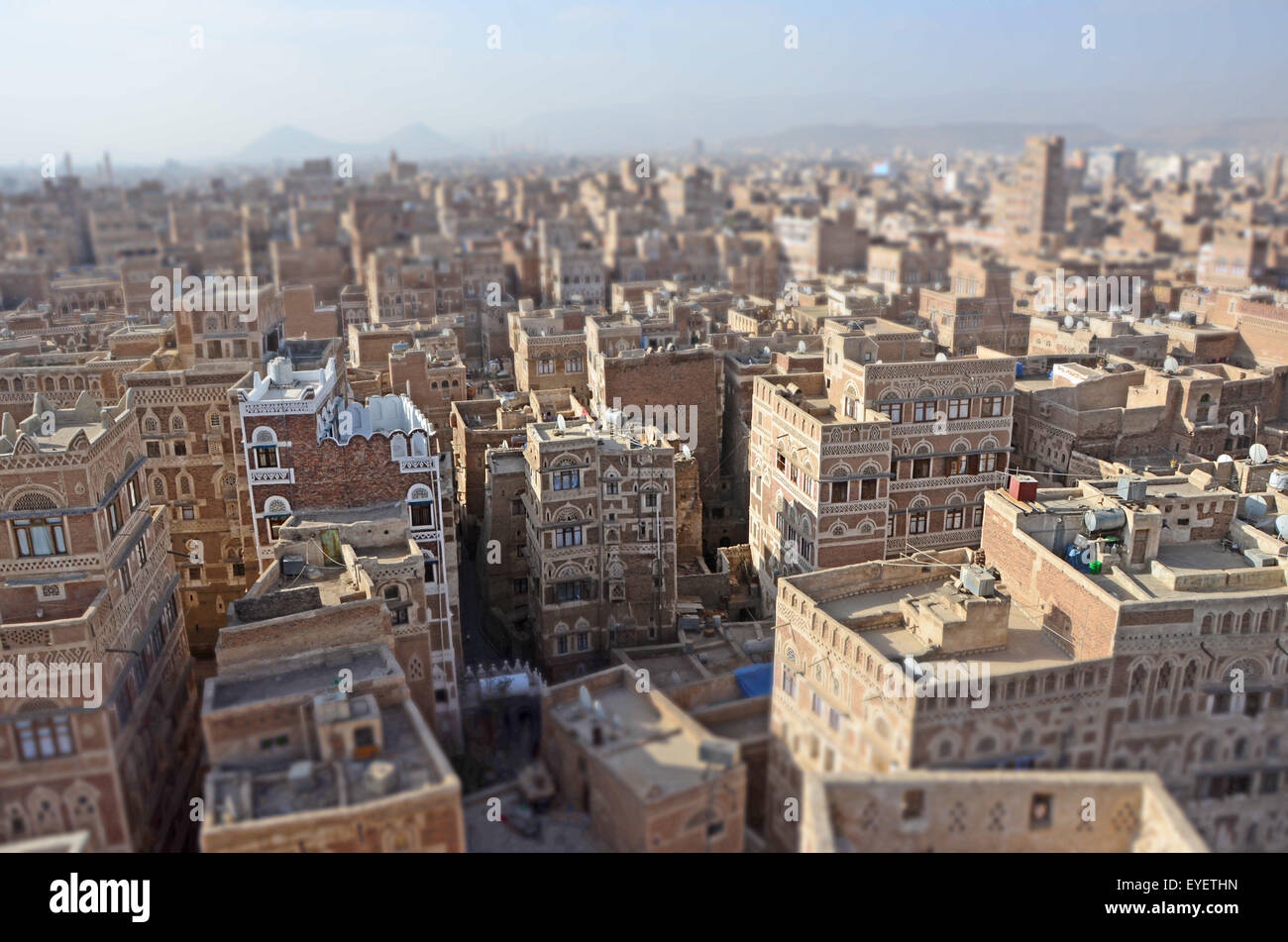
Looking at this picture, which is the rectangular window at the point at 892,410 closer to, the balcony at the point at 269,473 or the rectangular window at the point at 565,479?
the rectangular window at the point at 565,479

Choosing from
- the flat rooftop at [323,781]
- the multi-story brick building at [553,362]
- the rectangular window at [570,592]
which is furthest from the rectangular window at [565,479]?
the multi-story brick building at [553,362]

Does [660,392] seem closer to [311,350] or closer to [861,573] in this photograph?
[311,350]

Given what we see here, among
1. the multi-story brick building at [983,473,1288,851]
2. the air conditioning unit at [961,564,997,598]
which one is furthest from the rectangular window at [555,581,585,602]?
the multi-story brick building at [983,473,1288,851]

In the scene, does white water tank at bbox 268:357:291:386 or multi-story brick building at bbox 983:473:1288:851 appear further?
white water tank at bbox 268:357:291:386

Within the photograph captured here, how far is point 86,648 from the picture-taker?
3189cm

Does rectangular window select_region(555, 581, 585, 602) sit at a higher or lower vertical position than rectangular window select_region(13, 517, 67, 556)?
lower

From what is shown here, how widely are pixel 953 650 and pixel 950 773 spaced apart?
309 inches

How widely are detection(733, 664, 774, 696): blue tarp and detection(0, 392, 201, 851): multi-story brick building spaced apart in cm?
2169

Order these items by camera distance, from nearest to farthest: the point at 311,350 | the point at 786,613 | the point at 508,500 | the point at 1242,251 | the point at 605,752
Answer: the point at 605,752 → the point at 786,613 → the point at 508,500 → the point at 311,350 → the point at 1242,251

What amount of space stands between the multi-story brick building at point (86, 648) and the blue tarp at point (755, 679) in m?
21.7

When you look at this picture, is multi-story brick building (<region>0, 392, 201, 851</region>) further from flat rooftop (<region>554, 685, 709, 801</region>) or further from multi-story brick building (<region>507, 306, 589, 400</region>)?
multi-story brick building (<region>507, 306, 589, 400</region>)

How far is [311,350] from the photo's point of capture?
64.0m

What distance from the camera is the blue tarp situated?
39250mm
